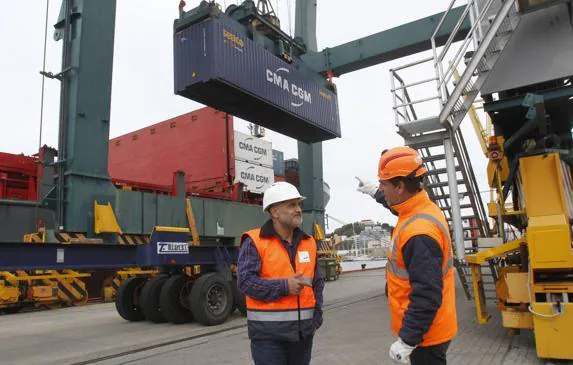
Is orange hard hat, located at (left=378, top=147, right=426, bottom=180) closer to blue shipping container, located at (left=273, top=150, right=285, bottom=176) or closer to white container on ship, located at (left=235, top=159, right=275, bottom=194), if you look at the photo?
white container on ship, located at (left=235, top=159, right=275, bottom=194)

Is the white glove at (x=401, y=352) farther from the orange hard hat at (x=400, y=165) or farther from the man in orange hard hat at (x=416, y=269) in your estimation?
the orange hard hat at (x=400, y=165)

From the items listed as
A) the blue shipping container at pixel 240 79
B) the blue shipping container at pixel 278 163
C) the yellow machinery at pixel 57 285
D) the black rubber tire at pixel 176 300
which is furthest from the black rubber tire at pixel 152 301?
the blue shipping container at pixel 278 163

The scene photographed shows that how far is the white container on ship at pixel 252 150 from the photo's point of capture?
19.0 metres

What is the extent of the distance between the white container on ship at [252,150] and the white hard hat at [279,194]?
15.8m

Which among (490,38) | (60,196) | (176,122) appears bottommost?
(60,196)

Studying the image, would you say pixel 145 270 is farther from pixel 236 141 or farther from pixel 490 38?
pixel 490 38

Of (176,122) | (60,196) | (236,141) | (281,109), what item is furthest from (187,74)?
(176,122)

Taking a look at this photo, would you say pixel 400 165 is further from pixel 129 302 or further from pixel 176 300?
pixel 129 302

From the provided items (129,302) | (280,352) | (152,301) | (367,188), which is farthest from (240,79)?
(280,352)

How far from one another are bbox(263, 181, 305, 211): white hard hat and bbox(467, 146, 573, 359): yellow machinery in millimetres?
3462

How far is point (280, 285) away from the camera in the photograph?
2688 mm

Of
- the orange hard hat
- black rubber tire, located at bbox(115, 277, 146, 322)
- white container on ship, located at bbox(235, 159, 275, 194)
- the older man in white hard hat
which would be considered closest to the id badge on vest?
the older man in white hard hat

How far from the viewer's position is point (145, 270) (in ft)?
50.1

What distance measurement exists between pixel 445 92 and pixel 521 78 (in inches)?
42.8
